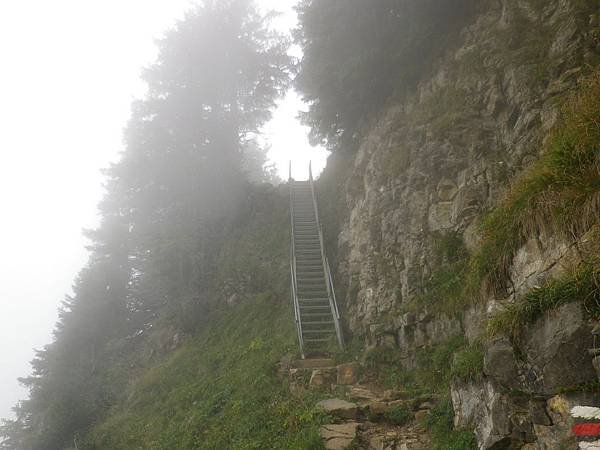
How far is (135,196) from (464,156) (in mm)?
16700

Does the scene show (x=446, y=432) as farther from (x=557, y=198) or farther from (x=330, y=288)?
(x=330, y=288)

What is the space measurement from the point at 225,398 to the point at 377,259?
16.7 ft

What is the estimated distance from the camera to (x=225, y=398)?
9.49 metres

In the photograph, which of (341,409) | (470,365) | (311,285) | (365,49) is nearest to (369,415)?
(341,409)

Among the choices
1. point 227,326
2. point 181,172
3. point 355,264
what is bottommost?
point 227,326

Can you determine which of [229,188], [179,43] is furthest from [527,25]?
[179,43]

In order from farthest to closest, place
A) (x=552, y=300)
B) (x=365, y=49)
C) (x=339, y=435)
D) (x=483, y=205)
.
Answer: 1. (x=365, y=49)
2. (x=483, y=205)
3. (x=339, y=435)
4. (x=552, y=300)

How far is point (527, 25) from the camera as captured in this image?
331 inches

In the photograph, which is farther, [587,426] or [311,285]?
[311,285]

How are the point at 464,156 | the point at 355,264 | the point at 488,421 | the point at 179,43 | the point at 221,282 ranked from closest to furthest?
1. the point at 488,421
2. the point at 464,156
3. the point at 355,264
4. the point at 221,282
5. the point at 179,43

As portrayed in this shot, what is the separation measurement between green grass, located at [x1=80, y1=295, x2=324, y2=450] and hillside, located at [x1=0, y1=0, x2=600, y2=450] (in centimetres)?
7

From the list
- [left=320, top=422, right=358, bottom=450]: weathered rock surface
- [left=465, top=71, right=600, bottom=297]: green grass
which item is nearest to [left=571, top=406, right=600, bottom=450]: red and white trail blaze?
[left=465, top=71, right=600, bottom=297]: green grass

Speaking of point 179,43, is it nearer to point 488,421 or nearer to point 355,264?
point 355,264

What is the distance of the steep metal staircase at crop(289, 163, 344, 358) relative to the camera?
10.2 m
